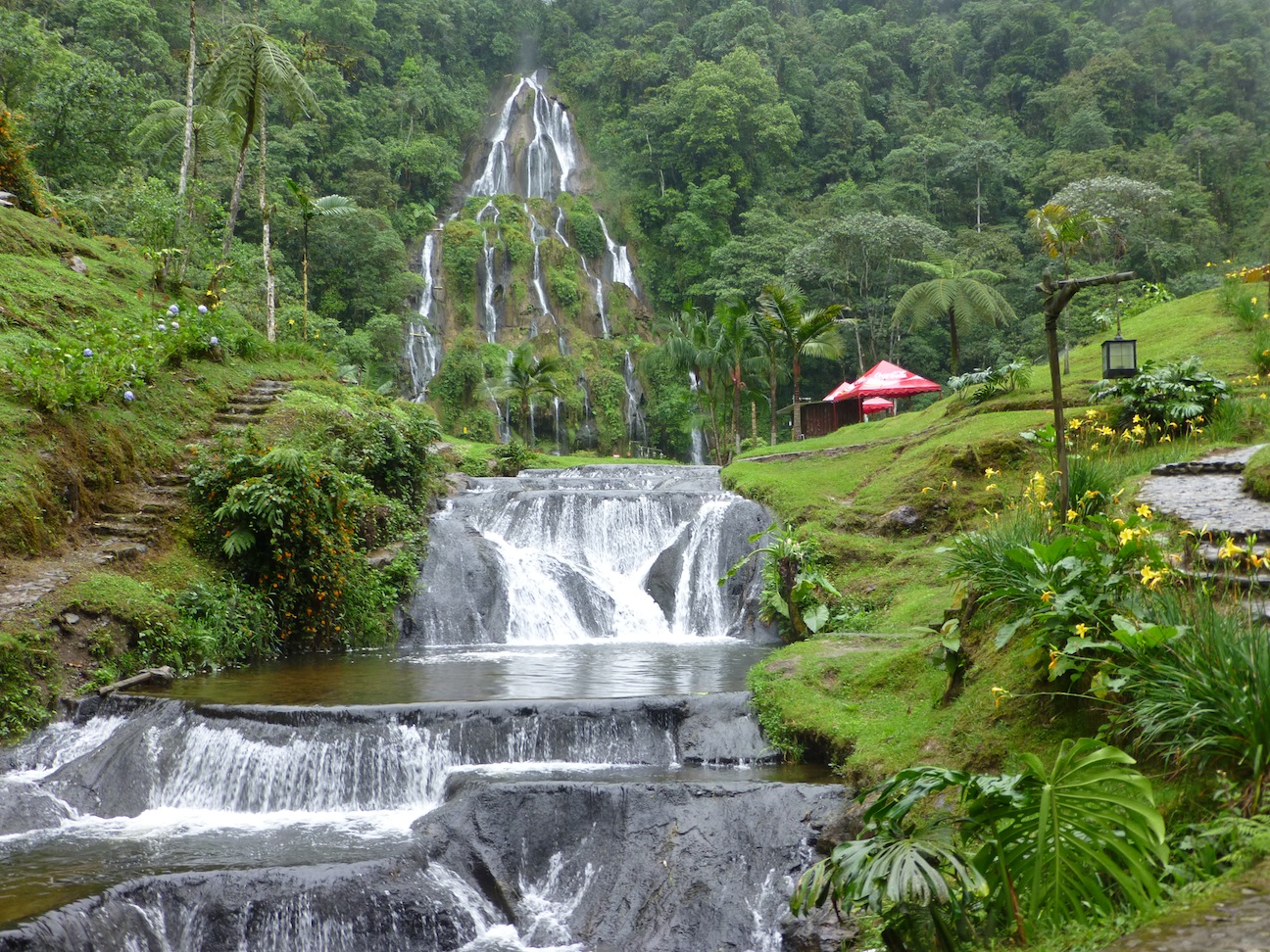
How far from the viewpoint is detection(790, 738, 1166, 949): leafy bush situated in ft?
12.5

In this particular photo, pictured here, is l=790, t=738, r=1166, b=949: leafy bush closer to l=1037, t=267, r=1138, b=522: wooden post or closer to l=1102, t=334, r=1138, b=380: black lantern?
l=1037, t=267, r=1138, b=522: wooden post

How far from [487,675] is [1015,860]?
7359 millimetres

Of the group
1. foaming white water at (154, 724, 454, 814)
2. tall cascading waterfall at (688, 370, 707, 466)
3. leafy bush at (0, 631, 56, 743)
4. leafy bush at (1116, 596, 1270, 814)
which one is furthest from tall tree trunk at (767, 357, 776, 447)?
leafy bush at (1116, 596, 1270, 814)

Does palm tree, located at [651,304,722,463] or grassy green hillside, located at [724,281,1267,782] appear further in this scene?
palm tree, located at [651,304,722,463]

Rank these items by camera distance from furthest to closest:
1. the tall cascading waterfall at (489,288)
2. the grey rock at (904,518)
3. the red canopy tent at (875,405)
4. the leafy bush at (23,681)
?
the tall cascading waterfall at (489,288), the red canopy tent at (875,405), the grey rock at (904,518), the leafy bush at (23,681)

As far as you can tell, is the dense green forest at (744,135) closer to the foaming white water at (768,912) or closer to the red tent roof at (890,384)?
the red tent roof at (890,384)

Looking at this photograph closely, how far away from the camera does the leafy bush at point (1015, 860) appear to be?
3816mm

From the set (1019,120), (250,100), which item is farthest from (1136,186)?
(250,100)

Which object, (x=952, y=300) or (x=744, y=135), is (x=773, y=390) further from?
(x=744, y=135)

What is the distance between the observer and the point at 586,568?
1595cm

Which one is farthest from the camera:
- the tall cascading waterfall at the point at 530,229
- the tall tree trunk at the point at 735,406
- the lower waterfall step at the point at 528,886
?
the tall cascading waterfall at the point at 530,229

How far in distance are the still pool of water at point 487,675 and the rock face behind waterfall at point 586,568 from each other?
3.36 feet

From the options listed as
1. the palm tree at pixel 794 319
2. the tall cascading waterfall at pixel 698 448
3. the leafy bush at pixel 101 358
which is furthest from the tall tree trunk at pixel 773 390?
the leafy bush at pixel 101 358

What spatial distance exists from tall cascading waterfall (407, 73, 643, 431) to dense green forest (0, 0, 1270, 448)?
1.47 metres
